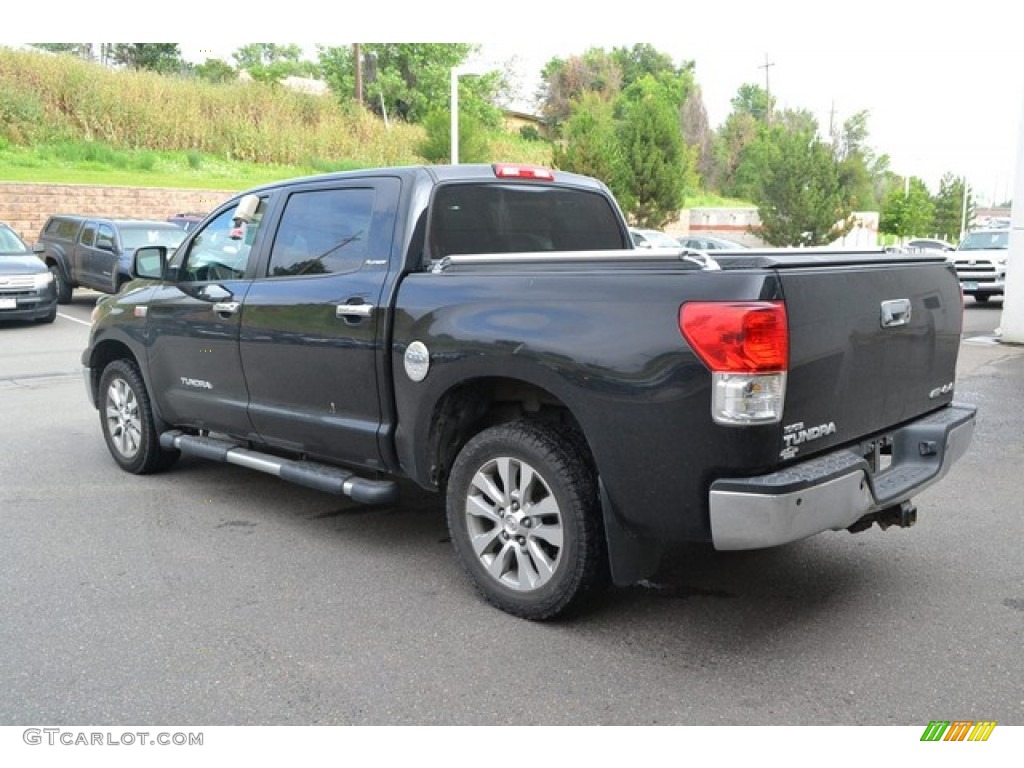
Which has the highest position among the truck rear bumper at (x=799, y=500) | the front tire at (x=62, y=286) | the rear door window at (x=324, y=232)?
the rear door window at (x=324, y=232)

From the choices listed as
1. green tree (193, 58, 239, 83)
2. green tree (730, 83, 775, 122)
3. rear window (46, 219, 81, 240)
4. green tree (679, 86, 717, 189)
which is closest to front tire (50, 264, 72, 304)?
rear window (46, 219, 81, 240)

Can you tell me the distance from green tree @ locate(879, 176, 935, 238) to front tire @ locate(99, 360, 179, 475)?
178ft

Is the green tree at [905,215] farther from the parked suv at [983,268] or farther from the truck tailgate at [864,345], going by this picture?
the truck tailgate at [864,345]

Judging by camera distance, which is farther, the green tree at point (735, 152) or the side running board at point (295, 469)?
the green tree at point (735, 152)

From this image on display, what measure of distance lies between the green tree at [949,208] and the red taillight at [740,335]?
7430 centimetres

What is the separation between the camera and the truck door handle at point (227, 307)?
17.6 feet

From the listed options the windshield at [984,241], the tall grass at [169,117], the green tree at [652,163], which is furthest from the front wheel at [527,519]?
the green tree at [652,163]

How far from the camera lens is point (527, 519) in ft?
13.3

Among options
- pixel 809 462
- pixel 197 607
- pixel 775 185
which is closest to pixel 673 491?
pixel 809 462

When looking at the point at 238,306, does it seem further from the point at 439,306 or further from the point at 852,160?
the point at 852,160

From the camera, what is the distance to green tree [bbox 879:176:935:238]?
181 ft

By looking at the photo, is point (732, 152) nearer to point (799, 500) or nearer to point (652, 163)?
point (652, 163)

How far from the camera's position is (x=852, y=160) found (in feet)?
156
